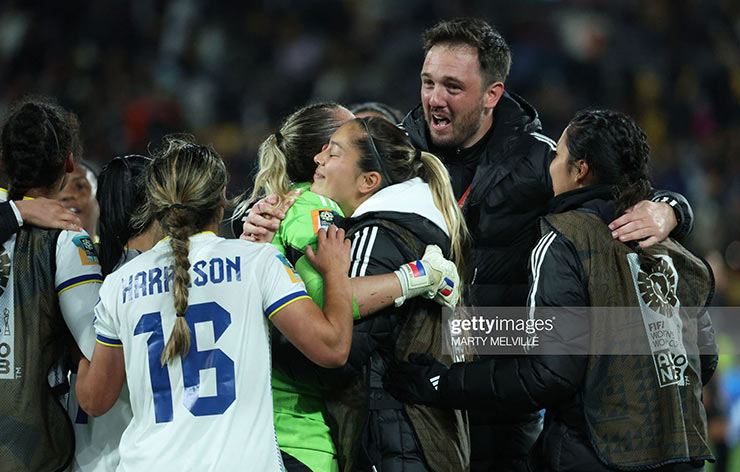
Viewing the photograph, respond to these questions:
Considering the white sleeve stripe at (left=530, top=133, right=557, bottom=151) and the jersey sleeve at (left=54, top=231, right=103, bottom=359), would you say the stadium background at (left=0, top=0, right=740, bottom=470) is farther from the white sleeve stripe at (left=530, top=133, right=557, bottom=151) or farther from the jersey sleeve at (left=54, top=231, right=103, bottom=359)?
the jersey sleeve at (left=54, top=231, right=103, bottom=359)

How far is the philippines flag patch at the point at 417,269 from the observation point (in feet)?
9.97

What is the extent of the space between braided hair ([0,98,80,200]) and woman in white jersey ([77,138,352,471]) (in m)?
0.52

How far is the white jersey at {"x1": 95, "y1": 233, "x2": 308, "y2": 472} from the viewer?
272 centimetres

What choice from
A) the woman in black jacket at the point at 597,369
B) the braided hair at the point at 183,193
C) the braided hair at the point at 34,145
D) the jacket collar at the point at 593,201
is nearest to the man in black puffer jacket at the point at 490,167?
the jacket collar at the point at 593,201

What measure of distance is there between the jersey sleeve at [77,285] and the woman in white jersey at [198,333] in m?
0.22

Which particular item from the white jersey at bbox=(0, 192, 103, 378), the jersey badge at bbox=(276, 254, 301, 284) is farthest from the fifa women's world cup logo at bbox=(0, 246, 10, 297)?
the jersey badge at bbox=(276, 254, 301, 284)

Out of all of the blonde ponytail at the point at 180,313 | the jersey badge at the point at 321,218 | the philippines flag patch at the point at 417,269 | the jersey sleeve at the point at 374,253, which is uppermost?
the jersey badge at the point at 321,218

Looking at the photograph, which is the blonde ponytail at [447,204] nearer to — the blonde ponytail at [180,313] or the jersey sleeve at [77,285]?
the blonde ponytail at [180,313]

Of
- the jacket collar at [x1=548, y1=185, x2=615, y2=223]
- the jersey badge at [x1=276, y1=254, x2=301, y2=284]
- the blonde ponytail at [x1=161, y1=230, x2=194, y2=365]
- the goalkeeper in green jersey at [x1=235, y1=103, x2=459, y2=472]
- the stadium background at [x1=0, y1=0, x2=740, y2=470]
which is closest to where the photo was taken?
the blonde ponytail at [x1=161, y1=230, x2=194, y2=365]

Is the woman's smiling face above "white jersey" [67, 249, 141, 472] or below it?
above

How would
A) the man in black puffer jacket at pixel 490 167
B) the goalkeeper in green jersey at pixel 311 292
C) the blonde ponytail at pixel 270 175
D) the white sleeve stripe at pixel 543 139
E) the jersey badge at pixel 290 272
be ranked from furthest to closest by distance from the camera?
the white sleeve stripe at pixel 543 139 < the man in black puffer jacket at pixel 490 167 < the blonde ponytail at pixel 270 175 < the goalkeeper in green jersey at pixel 311 292 < the jersey badge at pixel 290 272

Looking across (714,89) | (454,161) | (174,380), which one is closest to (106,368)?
(174,380)

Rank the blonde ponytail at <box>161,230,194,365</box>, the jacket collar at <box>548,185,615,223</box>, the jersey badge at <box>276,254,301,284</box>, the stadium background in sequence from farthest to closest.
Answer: the stadium background < the jacket collar at <box>548,185,615,223</box> < the jersey badge at <box>276,254,301,284</box> < the blonde ponytail at <box>161,230,194,365</box>

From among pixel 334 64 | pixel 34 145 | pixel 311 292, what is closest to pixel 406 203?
pixel 311 292
